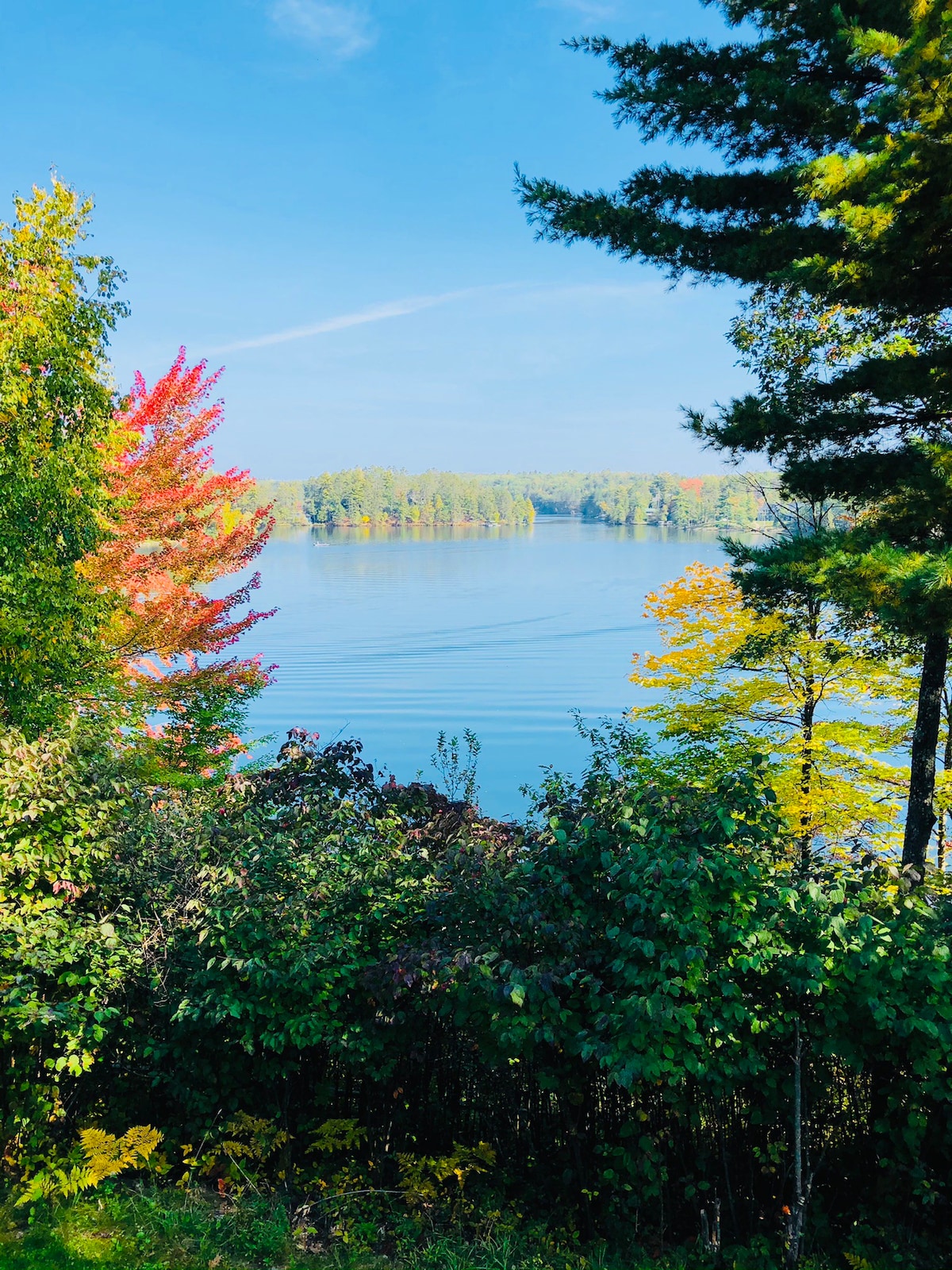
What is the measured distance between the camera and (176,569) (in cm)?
1184

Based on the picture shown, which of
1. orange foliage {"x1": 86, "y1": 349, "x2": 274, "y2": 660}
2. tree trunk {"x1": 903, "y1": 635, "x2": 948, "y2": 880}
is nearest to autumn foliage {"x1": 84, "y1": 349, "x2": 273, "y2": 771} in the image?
orange foliage {"x1": 86, "y1": 349, "x2": 274, "y2": 660}

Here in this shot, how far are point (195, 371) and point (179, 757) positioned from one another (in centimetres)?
593

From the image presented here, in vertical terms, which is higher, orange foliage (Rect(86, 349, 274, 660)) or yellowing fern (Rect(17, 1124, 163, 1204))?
orange foliage (Rect(86, 349, 274, 660))

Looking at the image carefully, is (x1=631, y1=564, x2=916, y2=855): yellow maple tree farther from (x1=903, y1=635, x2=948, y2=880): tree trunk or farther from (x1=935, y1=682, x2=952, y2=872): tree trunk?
(x1=903, y1=635, x2=948, y2=880): tree trunk

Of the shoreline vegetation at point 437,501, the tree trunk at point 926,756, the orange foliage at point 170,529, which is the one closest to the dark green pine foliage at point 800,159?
the tree trunk at point 926,756

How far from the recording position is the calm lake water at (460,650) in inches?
914

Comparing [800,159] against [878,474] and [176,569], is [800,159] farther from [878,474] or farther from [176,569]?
[176,569]

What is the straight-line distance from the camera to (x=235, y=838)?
4727 millimetres

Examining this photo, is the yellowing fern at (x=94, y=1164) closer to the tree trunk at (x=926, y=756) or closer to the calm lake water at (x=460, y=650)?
the tree trunk at (x=926, y=756)

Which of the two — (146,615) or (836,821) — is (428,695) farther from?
(836,821)

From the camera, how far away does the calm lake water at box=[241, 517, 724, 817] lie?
2322 cm

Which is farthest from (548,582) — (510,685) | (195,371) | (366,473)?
(366,473)

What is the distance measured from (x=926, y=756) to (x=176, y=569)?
10.1m

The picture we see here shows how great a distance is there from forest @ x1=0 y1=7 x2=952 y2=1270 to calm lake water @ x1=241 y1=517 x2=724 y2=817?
250 inches
